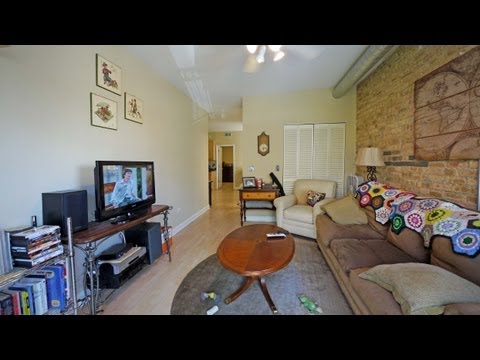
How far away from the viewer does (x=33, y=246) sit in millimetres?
1148

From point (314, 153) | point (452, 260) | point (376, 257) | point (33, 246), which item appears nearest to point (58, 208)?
point (33, 246)

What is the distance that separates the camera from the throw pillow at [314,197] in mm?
3219

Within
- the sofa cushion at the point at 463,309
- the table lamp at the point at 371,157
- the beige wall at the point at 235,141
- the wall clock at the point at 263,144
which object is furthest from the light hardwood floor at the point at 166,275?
the beige wall at the point at 235,141

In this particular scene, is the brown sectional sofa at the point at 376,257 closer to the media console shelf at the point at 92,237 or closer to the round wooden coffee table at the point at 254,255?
the round wooden coffee table at the point at 254,255

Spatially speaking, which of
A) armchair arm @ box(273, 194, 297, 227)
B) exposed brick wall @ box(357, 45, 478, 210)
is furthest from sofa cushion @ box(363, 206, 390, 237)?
armchair arm @ box(273, 194, 297, 227)

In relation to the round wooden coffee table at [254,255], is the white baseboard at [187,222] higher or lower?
lower

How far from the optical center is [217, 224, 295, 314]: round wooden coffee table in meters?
1.43

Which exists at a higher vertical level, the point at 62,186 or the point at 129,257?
the point at 62,186

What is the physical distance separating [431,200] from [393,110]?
143 centimetres

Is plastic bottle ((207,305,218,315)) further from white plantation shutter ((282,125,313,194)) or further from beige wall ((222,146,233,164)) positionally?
beige wall ((222,146,233,164))

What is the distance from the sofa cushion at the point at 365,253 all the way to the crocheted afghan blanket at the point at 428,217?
190 mm
